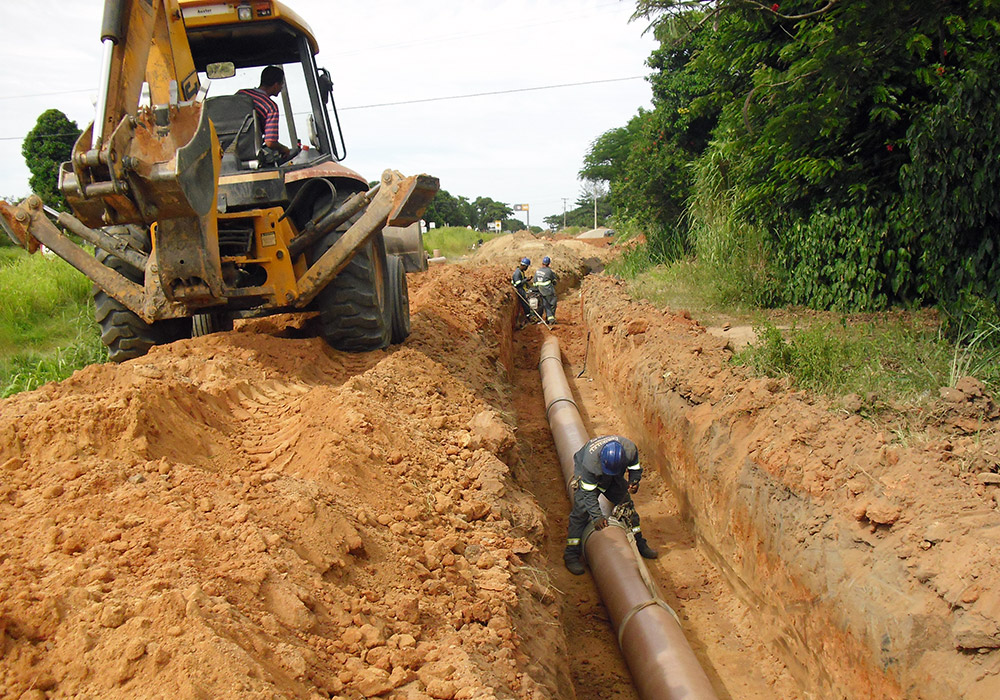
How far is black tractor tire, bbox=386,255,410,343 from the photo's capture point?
21.6 feet

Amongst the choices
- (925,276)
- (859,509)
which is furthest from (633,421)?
(859,509)

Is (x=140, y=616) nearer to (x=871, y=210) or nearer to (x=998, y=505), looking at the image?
(x=998, y=505)

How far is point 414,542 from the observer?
3.43 m

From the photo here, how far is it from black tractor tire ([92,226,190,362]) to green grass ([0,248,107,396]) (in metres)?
1.55

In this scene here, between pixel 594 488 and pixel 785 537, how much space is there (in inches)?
64.6

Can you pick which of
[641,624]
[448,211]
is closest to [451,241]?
[448,211]

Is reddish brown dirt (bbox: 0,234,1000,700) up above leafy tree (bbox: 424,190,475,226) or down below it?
below

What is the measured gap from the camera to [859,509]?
12.0 ft

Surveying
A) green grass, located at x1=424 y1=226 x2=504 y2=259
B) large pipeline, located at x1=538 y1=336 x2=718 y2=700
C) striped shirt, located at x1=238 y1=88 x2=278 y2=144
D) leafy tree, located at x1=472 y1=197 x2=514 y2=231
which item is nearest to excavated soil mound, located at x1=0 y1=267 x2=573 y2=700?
large pipeline, located at x1=538 y1=336 x2=718 y2=700

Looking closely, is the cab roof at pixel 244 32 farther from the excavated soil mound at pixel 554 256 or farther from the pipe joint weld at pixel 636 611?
the excavated soil mound at pixel 554 256

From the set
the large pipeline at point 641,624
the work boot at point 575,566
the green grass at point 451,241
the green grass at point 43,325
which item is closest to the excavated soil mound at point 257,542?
the large pipeline at point 641,624

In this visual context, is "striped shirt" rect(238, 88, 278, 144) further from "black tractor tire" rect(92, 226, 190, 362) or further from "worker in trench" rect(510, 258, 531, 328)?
"worker in trench" rect(510, 258, 531, 328)

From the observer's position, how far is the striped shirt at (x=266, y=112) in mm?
5605

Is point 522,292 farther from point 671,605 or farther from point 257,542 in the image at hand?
point 257,542
